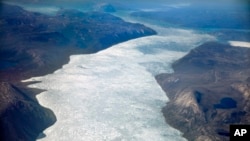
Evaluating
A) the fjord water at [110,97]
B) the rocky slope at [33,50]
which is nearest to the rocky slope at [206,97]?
the fjord water at [110,97]

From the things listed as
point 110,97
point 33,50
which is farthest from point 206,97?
point 33,50

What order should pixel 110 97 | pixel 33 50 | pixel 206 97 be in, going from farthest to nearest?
pixel 33 50 < pixel 110 97 < pixel 206 97

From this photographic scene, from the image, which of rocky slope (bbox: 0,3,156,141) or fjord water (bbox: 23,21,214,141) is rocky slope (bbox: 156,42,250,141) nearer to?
fjord water (bbox: 23,21,214,141)

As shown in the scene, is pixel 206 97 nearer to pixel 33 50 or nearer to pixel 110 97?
pixel 110 97

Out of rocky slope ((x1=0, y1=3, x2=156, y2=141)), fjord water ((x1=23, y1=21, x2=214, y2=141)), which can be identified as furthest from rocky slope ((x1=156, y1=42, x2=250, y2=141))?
rocky slope ((x1=0, y1=3, x2=156, y2=141))

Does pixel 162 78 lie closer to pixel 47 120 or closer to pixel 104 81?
pixel 104 81

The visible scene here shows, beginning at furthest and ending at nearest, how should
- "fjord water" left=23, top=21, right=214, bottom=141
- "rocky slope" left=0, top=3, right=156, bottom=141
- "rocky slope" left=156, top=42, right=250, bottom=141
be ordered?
"rocky slope" left=156, top=42, right=250, bottom=141, "fjord water" left=23, top=21, right=214, bottom=141, "rocky slope" left=0, top=3, right=156, bottom=141

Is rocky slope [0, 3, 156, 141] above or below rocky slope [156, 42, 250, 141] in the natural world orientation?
above
